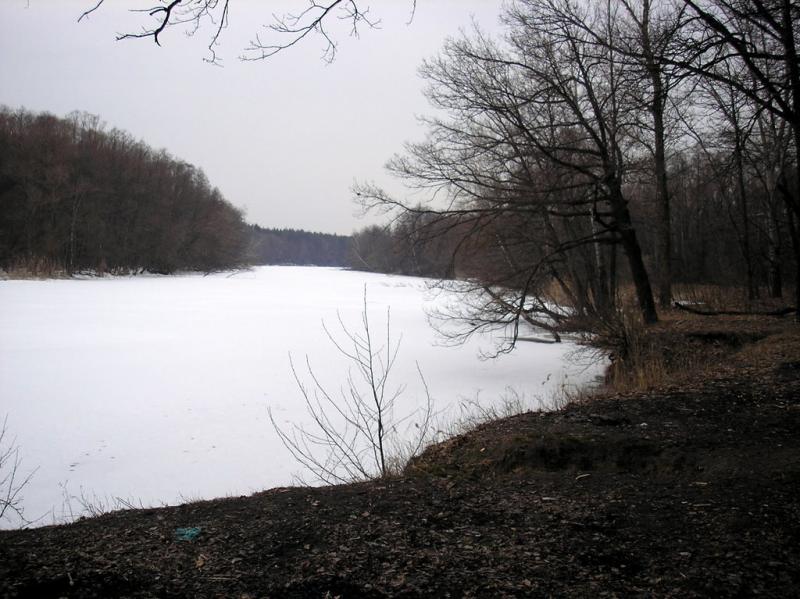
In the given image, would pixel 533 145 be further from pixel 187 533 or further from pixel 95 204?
pixel 95 204

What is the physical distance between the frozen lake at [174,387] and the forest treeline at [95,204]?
23.6 m

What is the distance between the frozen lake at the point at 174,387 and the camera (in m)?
6.55

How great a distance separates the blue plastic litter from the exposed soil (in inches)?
1.6

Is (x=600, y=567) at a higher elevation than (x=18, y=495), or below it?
higher

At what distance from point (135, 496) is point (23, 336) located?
450 inches

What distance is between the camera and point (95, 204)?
4531cm

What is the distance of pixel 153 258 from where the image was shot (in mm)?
53156

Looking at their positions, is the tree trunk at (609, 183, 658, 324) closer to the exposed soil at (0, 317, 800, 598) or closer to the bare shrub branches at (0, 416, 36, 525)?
the exposed soil at (0, 317, 800, 598)

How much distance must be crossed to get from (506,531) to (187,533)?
1.88m

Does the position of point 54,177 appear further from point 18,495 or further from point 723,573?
point 723,573

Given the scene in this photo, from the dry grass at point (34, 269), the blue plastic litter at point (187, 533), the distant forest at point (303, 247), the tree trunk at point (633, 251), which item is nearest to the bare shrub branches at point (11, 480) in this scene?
the blue plastic litter at point (187, 533)

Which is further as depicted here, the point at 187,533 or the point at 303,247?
the point at 303,247

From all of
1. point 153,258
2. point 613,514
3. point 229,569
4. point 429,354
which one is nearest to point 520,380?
point 429,354

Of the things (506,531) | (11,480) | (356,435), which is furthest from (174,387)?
(506,531)
